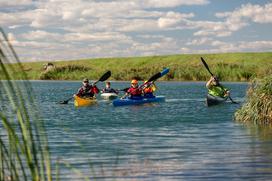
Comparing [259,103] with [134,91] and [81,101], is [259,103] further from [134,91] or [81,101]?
[81,101]

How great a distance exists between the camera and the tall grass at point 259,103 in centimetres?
1900

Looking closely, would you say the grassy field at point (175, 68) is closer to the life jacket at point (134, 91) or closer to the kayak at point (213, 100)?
the kayak at point (213, 100)

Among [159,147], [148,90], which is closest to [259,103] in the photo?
[159,147]

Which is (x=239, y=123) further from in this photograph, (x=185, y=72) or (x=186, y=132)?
(x=185, y=72)

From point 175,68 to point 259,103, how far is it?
56863 millimetres

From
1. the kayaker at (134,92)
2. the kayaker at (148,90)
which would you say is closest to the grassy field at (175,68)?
the kayaker at (148,90)

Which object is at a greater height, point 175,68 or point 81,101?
point 175,68

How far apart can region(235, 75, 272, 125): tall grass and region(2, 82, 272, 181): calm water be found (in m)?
0.68

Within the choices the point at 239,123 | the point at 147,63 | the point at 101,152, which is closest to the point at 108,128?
the point at 239,123

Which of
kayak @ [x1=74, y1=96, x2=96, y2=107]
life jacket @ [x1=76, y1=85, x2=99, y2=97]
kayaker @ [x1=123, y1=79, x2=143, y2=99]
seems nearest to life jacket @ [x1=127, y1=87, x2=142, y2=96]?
kayaker @ [x1=123, y1=79, x2=143, y2=99]

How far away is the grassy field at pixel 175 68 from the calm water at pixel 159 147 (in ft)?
11.6

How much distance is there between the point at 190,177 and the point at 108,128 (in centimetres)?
1094

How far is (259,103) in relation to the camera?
19.5 meters

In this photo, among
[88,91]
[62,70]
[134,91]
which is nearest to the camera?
[134,91]
